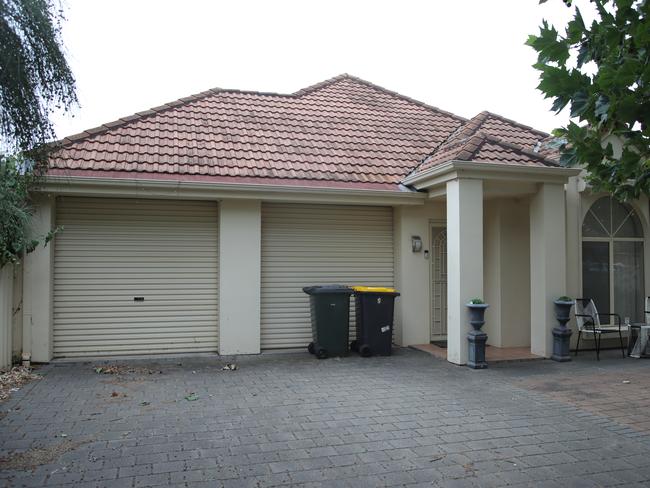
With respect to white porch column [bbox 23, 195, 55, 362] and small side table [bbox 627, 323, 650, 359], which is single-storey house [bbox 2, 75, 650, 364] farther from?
small side table [bbox 627, 323, 650, 359]

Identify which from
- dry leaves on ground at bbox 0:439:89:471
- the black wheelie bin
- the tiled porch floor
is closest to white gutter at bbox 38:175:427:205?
the black wheelie bin

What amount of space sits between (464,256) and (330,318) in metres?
2.50

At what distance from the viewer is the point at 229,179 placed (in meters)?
9.34

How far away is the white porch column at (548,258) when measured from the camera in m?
9.18

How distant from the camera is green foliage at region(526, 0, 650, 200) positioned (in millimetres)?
3303

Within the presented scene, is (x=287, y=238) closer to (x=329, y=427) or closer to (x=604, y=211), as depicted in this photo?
(x=329, y=427)

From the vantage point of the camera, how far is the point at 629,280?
10.8 m

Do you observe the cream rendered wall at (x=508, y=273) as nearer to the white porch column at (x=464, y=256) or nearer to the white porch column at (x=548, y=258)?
the white porch column at (x=548, y=258)

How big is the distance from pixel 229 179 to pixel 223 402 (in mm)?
4127

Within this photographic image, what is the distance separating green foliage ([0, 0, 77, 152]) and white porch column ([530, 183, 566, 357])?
741 centimetres

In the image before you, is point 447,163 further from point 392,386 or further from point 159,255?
point 159,255

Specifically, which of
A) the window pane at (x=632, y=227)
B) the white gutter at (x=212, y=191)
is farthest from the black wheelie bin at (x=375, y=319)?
the window pane at (x=632, y=227)

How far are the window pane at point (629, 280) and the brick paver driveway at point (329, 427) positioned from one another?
2364 mm

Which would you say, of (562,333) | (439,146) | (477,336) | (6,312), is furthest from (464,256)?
(6,312)
